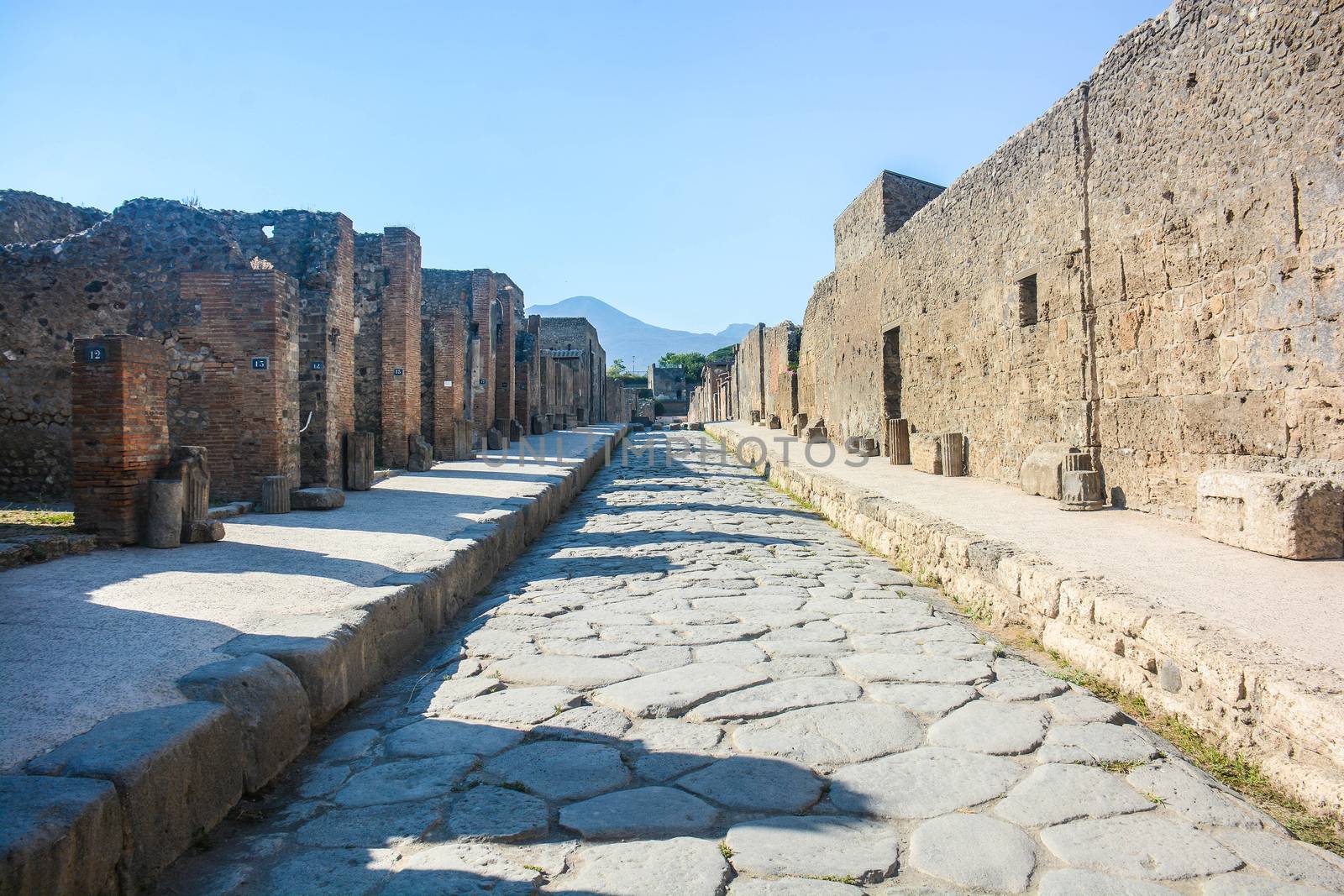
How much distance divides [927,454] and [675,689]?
8.38m

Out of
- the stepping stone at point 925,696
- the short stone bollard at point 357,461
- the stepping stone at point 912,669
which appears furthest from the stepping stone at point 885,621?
the short stone bollard at point 357,461

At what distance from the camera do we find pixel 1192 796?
8.04ft

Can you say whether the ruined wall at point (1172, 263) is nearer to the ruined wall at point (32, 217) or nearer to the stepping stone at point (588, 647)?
the stepping stone at point (588, 647)

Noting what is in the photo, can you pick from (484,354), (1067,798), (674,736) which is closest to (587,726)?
(674,736)

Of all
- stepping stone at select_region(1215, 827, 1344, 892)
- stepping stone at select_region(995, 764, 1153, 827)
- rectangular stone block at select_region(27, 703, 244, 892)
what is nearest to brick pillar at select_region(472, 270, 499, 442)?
rectangular stone block at select_region(27, 703, 244, 892)

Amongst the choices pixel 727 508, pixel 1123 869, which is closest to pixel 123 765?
pixel 1123 869

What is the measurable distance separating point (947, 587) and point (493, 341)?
61.8 feet

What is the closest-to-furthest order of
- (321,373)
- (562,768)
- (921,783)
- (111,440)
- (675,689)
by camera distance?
(921,783) → (562,768) → (675,689) → (111,440) → (321,373)

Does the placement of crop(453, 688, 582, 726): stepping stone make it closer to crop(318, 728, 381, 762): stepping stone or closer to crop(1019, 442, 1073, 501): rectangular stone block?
crop(318, 728, 381, 762): stepping stone

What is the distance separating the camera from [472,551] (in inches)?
221

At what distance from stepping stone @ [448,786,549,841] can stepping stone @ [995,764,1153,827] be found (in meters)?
1.25

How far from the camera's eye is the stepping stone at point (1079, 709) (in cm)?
308

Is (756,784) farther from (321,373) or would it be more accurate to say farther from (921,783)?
(321,373)

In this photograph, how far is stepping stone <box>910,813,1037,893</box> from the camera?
6.57ft
